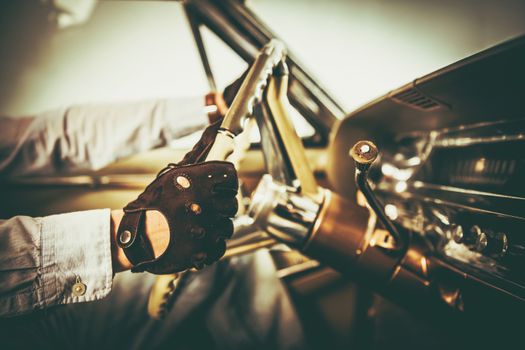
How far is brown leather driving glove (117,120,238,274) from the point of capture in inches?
20.2

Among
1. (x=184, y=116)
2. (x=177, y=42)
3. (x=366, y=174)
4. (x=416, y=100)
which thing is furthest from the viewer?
(x=177, y=42)

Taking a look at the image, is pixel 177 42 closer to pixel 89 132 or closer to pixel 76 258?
pixel 89 132

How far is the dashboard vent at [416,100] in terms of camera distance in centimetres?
68

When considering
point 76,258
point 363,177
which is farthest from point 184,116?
point 363,177

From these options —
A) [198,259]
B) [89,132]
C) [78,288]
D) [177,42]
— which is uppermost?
[177,42]

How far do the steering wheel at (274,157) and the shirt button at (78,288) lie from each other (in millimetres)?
213

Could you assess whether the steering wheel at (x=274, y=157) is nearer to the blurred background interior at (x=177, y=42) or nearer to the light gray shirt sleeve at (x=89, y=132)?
the light gray shirt sleeve at (x=89, y=132)

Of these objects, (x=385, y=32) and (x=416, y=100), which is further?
(x=385, y=32)

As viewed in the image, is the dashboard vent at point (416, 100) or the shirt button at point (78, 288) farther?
the dashboard vent at point (416, 100)


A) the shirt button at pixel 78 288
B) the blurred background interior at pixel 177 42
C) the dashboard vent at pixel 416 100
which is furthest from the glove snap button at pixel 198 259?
the blurred background interior at pixel 177 42

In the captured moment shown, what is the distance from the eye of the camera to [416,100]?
0.71m

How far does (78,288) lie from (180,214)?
1.02ft

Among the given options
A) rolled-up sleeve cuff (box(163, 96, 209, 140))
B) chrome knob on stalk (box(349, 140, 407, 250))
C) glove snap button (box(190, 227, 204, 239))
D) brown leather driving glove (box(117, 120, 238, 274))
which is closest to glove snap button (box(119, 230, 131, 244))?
brown leather driving glove (box(117, 120, 238, 274))

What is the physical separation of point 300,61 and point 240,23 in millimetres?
362
